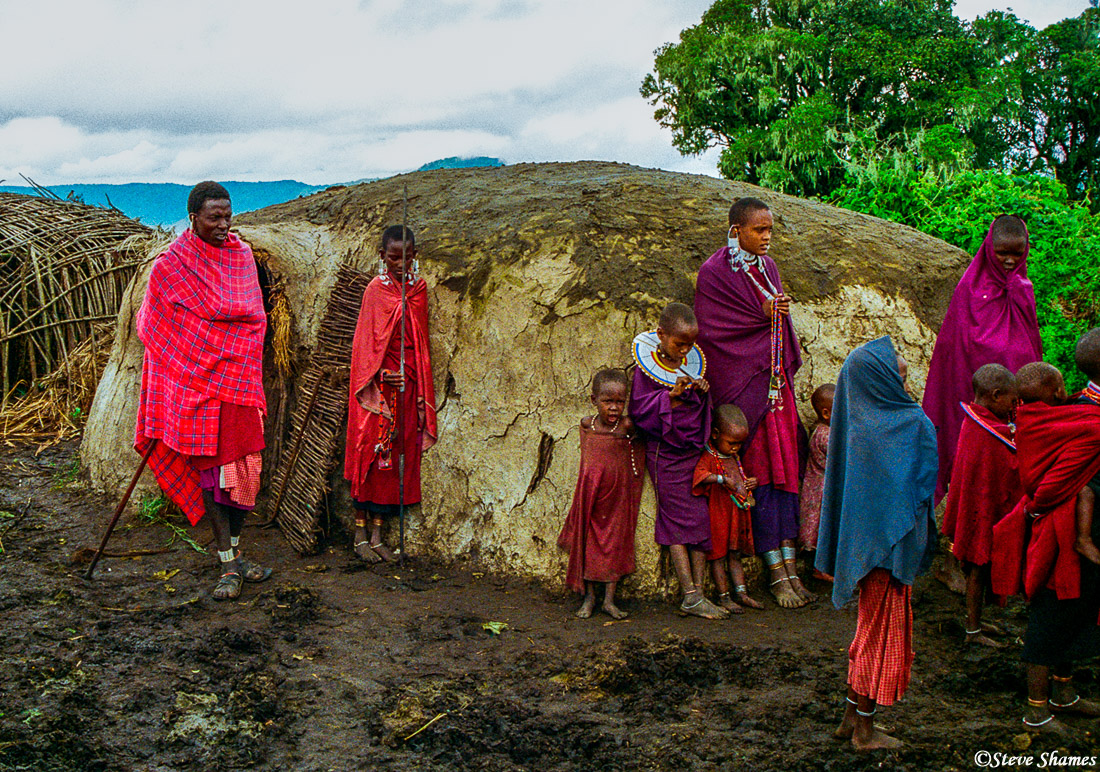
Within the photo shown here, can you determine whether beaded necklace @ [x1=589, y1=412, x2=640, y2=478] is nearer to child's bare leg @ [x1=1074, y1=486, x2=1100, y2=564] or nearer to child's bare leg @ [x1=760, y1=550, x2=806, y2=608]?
child's bare leg @ [x1=760, y1=550, x2=806, y2=608]

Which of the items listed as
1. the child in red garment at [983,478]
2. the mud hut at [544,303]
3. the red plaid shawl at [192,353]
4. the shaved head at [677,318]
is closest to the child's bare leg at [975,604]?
the child in red garment at [983,478]

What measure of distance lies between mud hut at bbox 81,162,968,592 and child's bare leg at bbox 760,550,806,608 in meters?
0.67

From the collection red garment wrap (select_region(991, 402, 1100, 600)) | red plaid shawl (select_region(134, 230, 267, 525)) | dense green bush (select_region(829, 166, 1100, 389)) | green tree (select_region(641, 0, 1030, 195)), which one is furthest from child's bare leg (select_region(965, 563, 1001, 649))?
green tree (select_region(641, 0, 1030, 195))

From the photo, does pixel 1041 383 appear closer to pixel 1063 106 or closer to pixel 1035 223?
pixel 1035 223

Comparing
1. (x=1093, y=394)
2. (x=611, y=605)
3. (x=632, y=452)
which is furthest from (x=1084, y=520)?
(x=611, y=605)

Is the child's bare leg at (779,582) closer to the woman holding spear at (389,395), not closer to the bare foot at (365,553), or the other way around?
the woman holding spear at (389,395)

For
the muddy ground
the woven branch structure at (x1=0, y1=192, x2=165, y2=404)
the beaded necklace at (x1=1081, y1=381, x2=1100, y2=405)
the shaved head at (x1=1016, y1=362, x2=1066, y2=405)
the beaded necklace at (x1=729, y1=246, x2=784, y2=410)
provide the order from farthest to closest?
the woven branch structure at (x1=0, y1=192, x2=165, y2=404) < the beaded necklace at (x1=729, y1=246, x2=784, y2=410) < the shaved head at (x1=1016, y1=362, x2=1066, y2=405) < the beaded necklace at (x1=1081, y1=381, x2=1100, y2=405) < the muddy ground

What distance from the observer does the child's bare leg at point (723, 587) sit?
500 centimetres

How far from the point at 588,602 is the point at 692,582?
0.58 metres

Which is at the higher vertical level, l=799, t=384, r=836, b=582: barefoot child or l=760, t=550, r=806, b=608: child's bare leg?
l=799, t=384, r=836, b=582: barefoot child

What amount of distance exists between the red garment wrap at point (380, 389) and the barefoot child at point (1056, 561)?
11.3ft

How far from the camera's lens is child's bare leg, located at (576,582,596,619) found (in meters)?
4.99

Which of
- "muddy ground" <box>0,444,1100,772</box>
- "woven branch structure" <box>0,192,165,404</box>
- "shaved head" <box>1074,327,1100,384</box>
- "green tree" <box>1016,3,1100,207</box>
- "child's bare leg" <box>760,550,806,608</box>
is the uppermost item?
"green tree" <box>1016,3,1100,207</box>

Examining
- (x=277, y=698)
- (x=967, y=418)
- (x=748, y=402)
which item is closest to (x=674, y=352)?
(x=748, y=402)
